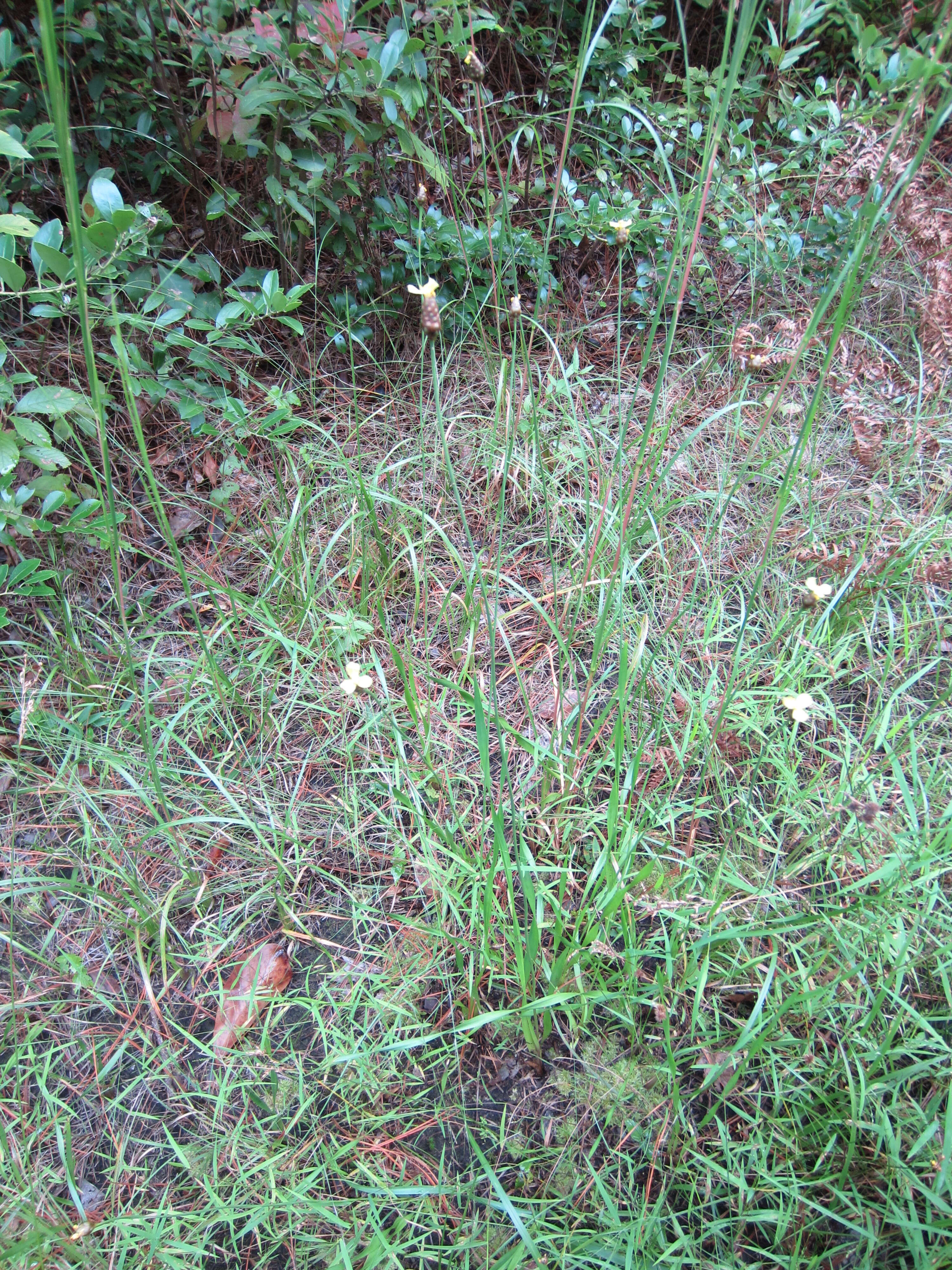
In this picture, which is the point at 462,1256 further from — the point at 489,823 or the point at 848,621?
the point at 848,621

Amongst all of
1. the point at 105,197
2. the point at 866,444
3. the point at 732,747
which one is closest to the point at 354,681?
the point at 732,747

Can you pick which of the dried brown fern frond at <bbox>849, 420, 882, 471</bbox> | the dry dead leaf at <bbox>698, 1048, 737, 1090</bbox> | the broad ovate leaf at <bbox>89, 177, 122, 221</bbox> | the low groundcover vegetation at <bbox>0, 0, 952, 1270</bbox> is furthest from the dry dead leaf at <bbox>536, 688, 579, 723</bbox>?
the broad ovate leaf at <bbox>89, 177, 122, 221</bbox>

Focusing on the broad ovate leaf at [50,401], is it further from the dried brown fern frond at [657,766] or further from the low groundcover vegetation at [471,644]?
the dried brown fern frond at [657,766]

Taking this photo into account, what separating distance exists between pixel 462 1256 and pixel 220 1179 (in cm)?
41

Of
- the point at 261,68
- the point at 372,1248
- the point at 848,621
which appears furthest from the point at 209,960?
the point at 261,68

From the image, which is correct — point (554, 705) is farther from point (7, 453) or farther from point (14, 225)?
point (14, 225)

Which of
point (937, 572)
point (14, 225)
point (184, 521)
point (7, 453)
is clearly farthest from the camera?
point (184, 521)

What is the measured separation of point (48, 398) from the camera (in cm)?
164

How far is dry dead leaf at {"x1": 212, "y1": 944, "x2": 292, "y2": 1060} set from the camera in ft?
4.51

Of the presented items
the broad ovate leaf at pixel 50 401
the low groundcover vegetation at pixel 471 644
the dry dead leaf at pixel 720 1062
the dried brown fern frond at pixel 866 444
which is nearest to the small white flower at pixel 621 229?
the low groundcover vegetation at pixel 471 644

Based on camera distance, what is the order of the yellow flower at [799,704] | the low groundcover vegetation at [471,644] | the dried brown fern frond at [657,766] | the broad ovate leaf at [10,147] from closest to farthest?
the low groundcover vegetation at [471,644], the broad ovate leaf at [10,147], the yellow flower at [799,704], the dried brown fern frond at [657,766]

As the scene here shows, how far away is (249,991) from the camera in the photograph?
1.42 metres

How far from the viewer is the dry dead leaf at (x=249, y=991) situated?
4.51 ft

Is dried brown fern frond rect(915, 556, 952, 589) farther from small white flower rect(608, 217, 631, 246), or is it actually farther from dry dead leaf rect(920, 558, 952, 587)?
small white flower rect(608, 217, 631, 246)
